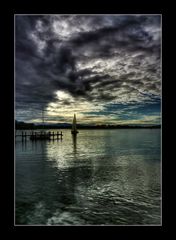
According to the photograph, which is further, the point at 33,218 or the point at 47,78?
the point at 47,78

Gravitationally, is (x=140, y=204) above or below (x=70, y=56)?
below

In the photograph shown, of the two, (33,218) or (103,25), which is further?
(103,25)

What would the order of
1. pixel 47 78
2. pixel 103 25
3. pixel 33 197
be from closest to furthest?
pixel 103 25 → pixel 33 197 → pixel 47 78

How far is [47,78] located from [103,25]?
1929 mm

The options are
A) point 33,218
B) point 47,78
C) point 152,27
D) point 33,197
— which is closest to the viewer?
point 33,218
